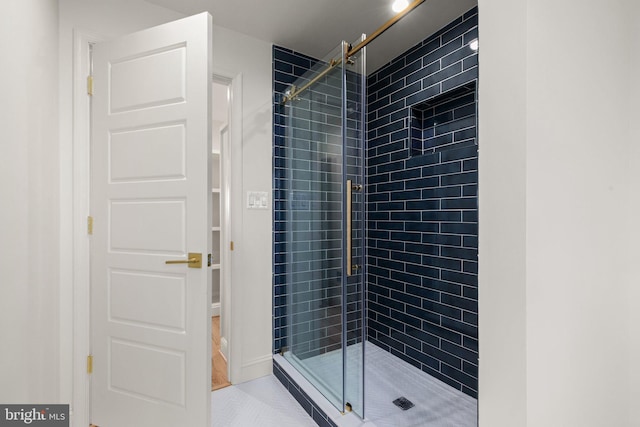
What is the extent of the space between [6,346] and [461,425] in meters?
2.16

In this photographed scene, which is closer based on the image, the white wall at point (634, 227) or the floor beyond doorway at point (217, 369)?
the white wall at point (634, 227)

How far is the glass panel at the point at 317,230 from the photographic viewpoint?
5.70ft

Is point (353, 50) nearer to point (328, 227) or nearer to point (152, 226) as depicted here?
point (328, 227)

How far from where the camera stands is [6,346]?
101 centimetres

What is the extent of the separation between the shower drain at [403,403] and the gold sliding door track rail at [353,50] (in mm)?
2122

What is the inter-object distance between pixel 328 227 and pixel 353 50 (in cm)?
103

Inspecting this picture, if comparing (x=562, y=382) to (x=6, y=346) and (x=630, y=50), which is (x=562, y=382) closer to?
(x=630, y=50)

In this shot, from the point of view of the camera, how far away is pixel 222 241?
2.63m

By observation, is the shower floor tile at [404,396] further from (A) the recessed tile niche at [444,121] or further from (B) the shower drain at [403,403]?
(A) the recessed tile niche at [444,121]

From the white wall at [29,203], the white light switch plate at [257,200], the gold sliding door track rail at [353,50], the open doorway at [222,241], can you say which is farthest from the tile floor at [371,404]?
the gold sliding door track rail at [353,50]

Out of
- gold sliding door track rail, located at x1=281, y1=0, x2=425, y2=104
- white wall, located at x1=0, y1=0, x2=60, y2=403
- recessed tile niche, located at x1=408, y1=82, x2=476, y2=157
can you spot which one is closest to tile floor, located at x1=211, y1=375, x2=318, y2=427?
white wall, located at x1=0, y1=0, x2=60, y2=403

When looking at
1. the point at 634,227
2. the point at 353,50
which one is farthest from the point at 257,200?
the point at 634,227

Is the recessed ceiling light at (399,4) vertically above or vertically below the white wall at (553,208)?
above

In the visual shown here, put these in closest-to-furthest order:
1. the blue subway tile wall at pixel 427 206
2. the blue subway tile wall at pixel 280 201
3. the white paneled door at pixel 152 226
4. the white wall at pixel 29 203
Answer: the white wall at pixel 29 203, the white paneled door at pixel 152 226, the blue subway tile wall at pixel 427 206, the blue subway tile wall at pixel 280 201
